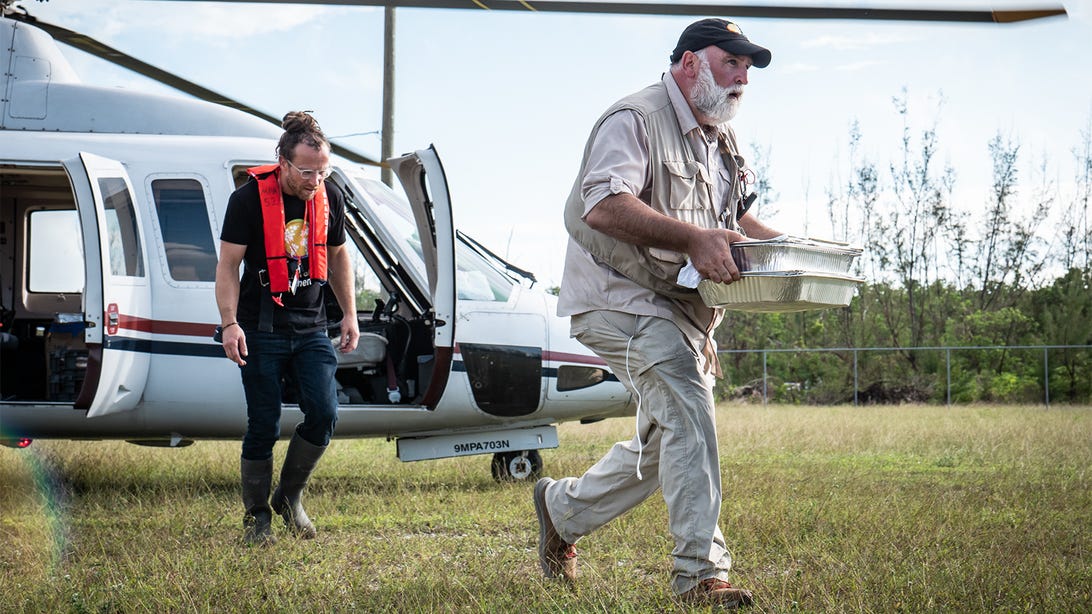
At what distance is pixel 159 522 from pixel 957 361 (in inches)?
721

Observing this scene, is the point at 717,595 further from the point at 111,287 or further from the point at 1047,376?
the point at 1047,376

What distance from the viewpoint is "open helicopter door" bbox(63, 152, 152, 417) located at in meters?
5.67

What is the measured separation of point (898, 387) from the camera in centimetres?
2083

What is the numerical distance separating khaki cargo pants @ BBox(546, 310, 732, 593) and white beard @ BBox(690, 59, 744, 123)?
696mm

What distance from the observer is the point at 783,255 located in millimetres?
3148

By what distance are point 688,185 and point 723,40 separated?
468mm

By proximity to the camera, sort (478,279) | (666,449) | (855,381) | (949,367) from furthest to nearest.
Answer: (855,381) < (949,367) < (478,279) < (666,449)

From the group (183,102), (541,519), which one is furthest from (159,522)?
(183,102)

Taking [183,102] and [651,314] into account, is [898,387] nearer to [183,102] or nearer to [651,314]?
[183,102]

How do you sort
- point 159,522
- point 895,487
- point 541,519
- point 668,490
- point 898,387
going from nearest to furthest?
1. point 668,490
2. point 541,519
3. point 159,522
4. point 895,487
5. point 898,387

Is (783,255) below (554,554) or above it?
above

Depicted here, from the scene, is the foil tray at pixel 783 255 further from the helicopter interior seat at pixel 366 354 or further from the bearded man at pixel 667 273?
the helicopter interior seat at pixel 366 354

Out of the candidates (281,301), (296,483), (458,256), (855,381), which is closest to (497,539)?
(296,483)

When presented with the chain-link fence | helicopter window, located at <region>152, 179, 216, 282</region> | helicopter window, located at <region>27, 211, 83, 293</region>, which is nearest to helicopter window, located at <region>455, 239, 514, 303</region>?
helicopter window, located at <region>152, 179, 216, 282</region>
